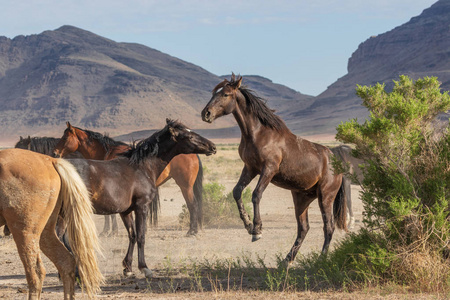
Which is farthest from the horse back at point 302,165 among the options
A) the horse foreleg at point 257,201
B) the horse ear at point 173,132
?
the horse ear at point 173,132

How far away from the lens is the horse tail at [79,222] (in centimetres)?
594

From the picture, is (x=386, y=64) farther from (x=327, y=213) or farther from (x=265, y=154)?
(x=265, y=154)

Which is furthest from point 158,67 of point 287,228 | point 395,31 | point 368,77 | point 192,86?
point 287,228

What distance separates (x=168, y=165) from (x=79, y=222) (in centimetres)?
632

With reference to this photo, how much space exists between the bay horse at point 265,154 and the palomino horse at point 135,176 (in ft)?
3.28

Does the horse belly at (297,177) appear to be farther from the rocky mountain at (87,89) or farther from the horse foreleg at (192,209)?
Answer: the rocky mountain at (87,89)

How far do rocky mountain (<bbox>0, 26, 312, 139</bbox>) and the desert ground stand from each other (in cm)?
9932

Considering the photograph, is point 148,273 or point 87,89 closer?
point 148,273

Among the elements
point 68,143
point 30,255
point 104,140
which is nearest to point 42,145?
point 68,143

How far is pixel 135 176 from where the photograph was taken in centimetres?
807

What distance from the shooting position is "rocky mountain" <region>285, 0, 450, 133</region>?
131875 millimetres

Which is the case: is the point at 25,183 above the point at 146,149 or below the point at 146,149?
below

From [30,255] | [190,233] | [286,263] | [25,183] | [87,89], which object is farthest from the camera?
[87,89]

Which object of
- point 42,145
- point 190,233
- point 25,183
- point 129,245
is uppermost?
point 42,145
